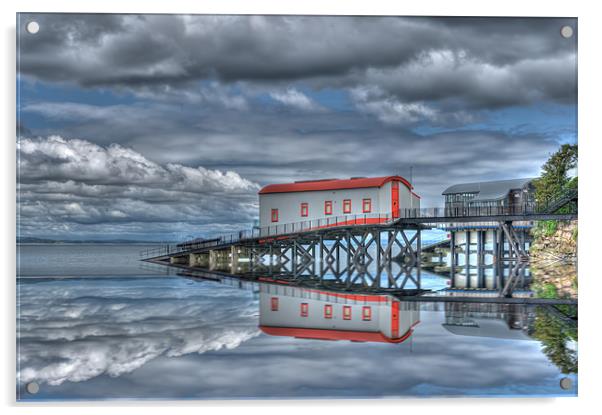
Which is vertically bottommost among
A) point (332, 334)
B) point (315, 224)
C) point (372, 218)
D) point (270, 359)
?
point (270, 359)

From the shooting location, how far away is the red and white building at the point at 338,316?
11320 mm

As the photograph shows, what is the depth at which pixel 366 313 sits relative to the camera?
13.4m

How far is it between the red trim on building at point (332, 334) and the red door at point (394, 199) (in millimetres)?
10535

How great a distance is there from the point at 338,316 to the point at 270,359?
3.33 meters

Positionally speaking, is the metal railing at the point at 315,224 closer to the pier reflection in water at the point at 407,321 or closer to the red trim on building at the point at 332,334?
the pier reflection in water at the point at 407,321

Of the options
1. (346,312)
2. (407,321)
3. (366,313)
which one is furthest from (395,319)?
(346,312)

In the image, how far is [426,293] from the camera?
16109mm

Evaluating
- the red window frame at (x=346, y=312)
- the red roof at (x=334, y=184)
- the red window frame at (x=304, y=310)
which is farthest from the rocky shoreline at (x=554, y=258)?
the red roof at (x=334, y=184)

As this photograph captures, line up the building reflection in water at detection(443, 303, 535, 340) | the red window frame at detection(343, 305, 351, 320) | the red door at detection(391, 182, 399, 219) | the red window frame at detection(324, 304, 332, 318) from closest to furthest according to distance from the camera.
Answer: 1. the building reflection in water at detection(443, 303, 535, 340)
2. the red window frame at detection(343, 305, 351, 320)
3. the red window frame at detection(324, 304, 332, 318)
4. the red door at detection(391, 182, 399, 219)

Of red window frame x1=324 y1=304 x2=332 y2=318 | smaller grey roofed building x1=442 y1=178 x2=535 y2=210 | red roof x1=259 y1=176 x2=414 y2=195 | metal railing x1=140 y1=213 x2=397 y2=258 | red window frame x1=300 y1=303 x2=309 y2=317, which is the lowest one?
red window frame x1=324 y1=304 x2=332 y2=318

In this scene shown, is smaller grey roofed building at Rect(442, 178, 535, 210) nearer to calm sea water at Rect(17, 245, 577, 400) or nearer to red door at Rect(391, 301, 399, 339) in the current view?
red door at Rect(391, 301, 399, 339)

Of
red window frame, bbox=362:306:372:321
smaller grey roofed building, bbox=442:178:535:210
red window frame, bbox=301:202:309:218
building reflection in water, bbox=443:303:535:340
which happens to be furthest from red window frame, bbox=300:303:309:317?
red window frame, bbox=301:202:309:218

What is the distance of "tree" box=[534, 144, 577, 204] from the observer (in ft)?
39.2

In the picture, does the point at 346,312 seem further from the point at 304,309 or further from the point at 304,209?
the point at 304,209
